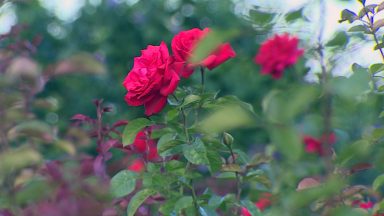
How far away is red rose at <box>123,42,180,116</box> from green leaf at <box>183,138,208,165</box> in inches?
4.0

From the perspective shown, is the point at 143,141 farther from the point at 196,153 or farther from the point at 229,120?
the point at 229,120

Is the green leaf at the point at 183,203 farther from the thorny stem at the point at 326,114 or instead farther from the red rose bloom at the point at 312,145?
the red rose bloom at the point at 312,145

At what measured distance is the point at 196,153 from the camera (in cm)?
153

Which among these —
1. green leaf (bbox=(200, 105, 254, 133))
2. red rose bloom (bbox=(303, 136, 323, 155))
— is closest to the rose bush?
green leaf (bbox=(200, 105, 254, 133))

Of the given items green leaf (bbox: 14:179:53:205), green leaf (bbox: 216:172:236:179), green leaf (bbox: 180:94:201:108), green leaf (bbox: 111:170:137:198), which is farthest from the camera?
green leaf (bbox: 216:172:236:179)

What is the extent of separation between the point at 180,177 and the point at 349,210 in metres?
0.78

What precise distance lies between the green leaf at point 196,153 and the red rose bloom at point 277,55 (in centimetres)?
151

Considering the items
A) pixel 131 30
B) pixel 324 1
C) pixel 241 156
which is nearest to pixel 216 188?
pixel 241 156

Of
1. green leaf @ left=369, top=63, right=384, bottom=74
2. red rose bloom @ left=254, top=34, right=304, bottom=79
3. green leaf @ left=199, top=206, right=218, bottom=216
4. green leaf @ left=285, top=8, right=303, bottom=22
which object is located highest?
green leaf @ left=285, top=8, right=303, bottom=22

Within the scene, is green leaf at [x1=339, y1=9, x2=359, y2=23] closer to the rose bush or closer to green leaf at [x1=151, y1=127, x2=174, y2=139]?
the rose bush

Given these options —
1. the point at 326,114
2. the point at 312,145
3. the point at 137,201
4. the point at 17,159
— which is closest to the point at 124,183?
the point at 137,201

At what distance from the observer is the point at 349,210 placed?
2.98ft

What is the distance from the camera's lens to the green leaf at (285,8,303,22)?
44.2 inches

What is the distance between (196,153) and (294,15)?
477 mm
